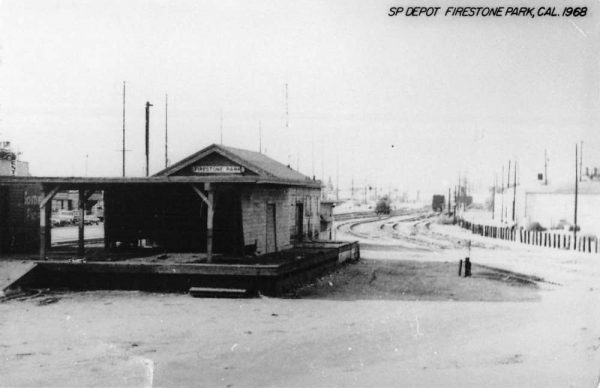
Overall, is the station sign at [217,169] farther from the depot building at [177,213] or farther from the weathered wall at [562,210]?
the weathered wall at [562,210]

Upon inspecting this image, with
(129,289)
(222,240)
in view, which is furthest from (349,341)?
(222,240)

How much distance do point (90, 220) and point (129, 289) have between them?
3799cm

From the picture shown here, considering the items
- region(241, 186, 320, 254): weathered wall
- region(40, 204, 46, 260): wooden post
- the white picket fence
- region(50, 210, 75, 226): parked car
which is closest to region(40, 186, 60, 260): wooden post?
region(40, 204, 46, 260): wooden post

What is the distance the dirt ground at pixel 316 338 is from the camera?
28.1 ft

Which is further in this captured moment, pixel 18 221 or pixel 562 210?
pixel 562 210

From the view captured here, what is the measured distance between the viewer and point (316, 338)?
1077 cm

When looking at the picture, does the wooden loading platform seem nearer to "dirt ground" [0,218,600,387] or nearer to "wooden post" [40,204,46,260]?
"wooden post" [40,204,46,260]

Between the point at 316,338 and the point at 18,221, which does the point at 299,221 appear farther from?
the point at 316,338

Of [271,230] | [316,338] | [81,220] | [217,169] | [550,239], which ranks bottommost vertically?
[550,239]

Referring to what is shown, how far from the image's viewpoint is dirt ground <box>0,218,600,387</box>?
858 cm

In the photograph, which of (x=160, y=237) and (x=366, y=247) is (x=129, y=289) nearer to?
(x=160, y=237)

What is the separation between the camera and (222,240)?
19281 mm

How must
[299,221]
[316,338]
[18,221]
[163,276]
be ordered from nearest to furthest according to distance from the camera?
[316,338] < [163,276] < [18,221] < [299,221]

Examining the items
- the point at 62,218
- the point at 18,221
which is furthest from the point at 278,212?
the point at 62,218
